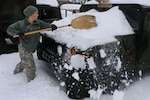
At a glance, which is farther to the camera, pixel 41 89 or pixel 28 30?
pixel 28 30

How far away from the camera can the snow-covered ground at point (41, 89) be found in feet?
14.4

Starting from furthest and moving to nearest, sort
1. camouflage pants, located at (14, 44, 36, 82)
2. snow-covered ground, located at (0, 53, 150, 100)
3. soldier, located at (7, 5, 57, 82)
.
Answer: camouflage pants, located at (14, 44, 36, 82), soldier, located at (7, 5, 57, 82), snow-covered ground, located at (0, 53, 150, 100)

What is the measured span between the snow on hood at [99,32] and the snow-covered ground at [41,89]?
82 centimetres

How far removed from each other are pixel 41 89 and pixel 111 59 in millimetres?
1284

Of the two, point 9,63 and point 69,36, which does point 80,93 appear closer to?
point 69,36

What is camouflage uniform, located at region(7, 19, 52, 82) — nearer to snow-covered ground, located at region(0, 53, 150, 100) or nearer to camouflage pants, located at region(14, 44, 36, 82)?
camouflage pants, located at region(14, 44, 36, 82)

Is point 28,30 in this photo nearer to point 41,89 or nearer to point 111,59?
point 41,89

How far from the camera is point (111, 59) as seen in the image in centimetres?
432

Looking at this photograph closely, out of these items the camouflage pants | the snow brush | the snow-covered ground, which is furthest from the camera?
the camouflage pants

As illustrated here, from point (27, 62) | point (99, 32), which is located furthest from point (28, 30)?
point (99, 32)

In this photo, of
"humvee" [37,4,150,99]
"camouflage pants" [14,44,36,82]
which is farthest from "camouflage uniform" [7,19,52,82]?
"humvee" [37,4,150,99]

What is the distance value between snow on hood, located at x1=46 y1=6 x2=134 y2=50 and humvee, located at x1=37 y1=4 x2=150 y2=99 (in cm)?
7

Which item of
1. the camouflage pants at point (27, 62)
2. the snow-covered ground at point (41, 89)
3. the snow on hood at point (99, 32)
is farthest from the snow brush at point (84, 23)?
the snow-covered ground at point (41, 89)

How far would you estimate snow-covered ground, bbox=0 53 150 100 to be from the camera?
4.39 m
